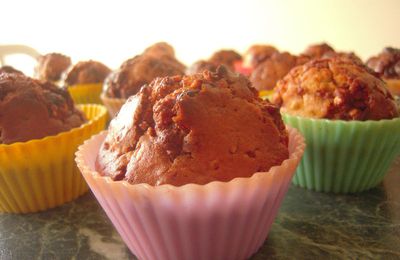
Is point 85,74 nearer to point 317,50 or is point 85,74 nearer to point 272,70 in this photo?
point 272,70

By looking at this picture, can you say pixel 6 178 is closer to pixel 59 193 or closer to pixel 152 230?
pixel 59 193

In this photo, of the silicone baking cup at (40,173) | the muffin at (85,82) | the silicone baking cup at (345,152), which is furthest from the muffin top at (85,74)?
the silicone baking cup at (345,152)

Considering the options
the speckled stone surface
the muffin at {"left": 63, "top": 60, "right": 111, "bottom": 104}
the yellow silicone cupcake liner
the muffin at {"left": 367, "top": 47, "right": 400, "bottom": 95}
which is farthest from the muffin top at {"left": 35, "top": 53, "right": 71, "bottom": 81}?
the muffin at {"left": 367, "top": 47, "right": 400, "bottom": 95}

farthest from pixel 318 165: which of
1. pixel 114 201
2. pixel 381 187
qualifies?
pixel 114 201

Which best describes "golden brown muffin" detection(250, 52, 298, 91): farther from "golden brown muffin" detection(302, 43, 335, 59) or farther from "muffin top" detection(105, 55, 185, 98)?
"muffin top" detection(105, 55, 185, 98)

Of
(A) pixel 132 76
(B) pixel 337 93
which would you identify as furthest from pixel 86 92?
(B) pixel 337 93

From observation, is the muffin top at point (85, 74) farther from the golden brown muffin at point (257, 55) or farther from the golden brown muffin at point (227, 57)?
the golden brown muffin at point (257, 55)
